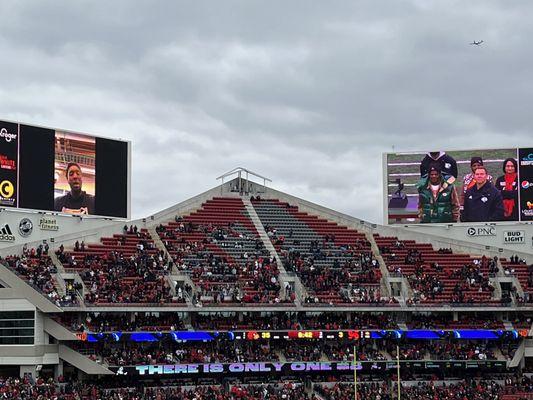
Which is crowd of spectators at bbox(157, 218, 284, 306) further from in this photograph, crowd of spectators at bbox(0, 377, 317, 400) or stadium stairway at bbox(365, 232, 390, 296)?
stadium stairway at bbox(365, 232, 390, 296)

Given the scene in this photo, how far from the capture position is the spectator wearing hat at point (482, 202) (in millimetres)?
86438

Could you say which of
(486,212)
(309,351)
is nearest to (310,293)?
(309,351)

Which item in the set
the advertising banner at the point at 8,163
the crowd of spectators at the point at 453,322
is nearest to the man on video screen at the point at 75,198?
the advertising banner at the point at 8,163

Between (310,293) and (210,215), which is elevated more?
(210,215)

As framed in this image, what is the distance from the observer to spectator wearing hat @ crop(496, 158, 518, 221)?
86062mm

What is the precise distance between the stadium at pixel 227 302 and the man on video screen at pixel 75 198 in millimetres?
113

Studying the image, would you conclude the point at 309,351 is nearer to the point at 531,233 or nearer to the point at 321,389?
the point at 321,389

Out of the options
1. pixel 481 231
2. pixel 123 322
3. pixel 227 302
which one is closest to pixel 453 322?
pixel 481 231

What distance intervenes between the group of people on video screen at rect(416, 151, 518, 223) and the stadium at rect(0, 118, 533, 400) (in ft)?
4.36

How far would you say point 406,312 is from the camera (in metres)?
79.7

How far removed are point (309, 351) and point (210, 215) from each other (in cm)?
1713

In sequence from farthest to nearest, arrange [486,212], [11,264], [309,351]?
[486,212] → [309,351] → [11,264]

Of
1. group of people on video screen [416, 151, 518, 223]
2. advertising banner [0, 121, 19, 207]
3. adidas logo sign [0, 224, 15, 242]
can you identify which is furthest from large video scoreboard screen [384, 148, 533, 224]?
adidas logo sign [0, 224, 15, 242]

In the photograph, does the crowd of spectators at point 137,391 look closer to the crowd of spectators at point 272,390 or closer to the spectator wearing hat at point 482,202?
the crowd of spectators at point 272,390
